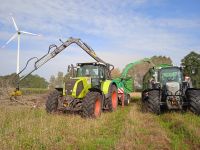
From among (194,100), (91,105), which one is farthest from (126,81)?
(91,105)

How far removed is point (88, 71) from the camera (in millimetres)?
14133

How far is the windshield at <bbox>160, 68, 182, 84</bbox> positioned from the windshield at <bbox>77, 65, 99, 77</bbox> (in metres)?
2.99

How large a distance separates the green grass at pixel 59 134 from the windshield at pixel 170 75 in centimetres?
433

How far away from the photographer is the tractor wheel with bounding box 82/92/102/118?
37.6 ft

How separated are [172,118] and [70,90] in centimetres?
406

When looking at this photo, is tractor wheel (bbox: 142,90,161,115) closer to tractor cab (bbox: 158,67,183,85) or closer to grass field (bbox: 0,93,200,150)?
tractor cab (bbox: 158,67,183,85)

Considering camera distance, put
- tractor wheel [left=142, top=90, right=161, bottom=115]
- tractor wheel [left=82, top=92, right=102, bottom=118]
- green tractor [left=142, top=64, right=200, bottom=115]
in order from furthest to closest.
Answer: tractor wheel [left=142, top=90, right=161, bottom=115] → green tractor [left=142, top=64, right=200, bottom=115] → tractor wheel [left=82, top=92, right=102, bottom=118]

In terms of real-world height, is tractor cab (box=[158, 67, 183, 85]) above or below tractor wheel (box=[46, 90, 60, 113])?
above

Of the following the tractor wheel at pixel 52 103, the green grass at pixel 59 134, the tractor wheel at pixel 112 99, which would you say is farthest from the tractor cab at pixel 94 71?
the green grass at pixel 59 134

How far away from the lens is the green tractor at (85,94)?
11.8 m

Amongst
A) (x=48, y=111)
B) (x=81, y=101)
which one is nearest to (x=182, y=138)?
(x=81, y=101)

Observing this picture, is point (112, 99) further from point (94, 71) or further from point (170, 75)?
point (170, 75)

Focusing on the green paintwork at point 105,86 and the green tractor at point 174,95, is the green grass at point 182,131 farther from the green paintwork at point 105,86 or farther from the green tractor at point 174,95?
the green paintwork at point 105,86

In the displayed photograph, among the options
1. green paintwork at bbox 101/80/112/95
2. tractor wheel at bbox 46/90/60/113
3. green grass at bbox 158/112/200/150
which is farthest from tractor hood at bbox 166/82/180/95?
tractor wheel at bbox 46/90/60/113
